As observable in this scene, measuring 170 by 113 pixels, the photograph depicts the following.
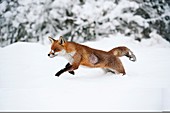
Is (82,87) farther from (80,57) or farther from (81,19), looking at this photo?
(81,19)

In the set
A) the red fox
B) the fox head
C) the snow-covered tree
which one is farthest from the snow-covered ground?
the snow-covered tree

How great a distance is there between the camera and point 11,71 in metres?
3.04

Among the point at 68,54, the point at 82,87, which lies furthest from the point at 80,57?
the point at 82,87

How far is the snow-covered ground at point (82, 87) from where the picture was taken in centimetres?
194

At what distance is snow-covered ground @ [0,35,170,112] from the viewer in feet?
6.36

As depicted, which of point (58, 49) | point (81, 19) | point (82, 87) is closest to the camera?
point (82, 87)

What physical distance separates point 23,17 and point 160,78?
437 cm

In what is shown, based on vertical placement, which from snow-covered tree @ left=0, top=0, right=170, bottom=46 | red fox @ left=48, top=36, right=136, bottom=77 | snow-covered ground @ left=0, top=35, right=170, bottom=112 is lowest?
snow-covered ground @ left=0, top=35, right=170, bottom=112

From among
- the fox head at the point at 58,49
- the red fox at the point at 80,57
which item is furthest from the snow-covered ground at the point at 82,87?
the fox head at the point at 58,49

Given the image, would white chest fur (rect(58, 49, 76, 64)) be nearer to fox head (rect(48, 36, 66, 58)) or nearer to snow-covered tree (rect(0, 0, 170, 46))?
fox head (rect(48, 36, 66, 58))

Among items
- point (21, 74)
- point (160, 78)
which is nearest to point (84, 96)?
point (160, 78)

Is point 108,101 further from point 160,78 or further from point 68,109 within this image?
point 160,78

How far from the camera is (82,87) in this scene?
2.29 meters

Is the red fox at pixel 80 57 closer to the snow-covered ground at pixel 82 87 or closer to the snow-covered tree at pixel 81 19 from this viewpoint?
the snow-covered ground at pixel 82 87
